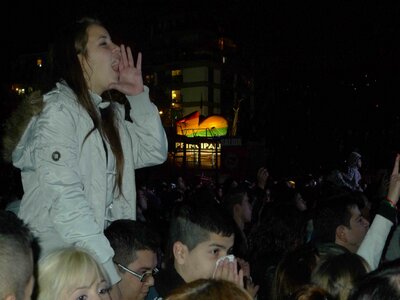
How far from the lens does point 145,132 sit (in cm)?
336

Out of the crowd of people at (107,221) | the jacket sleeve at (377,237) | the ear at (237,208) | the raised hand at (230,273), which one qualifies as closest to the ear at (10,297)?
the crowd of people at (107,221)

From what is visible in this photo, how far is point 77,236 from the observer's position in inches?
98.0

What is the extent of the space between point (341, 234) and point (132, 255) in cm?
300

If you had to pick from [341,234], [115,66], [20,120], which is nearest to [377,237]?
[341,234]

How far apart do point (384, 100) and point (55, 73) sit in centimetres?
2322

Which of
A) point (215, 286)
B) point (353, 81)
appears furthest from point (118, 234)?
point (353, 81)

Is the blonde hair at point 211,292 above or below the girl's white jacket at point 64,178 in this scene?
below

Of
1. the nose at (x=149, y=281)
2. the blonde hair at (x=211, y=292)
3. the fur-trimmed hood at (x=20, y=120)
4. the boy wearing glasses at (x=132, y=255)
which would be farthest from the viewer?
the nose at (x=149, y=281)

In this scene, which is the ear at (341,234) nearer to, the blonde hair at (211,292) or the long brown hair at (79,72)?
the long brown hair at (79,72)

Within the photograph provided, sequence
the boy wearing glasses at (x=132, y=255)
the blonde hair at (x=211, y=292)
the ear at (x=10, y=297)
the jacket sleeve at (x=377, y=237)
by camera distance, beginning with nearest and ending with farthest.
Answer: the ear at (x=10, y=297) < the blonde hair at (x=211, y=292) < the boy wearing glasses at (x=132, y=255) < the jacket sleeve at (x=377, y=237)

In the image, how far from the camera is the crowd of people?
2352mm

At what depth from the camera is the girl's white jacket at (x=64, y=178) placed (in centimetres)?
251

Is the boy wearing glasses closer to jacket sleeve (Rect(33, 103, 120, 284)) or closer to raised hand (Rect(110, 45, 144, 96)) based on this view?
jacket sleeve (Rect(33, 103, 120, 284))

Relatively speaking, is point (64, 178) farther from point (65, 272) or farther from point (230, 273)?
point (230, 273)
